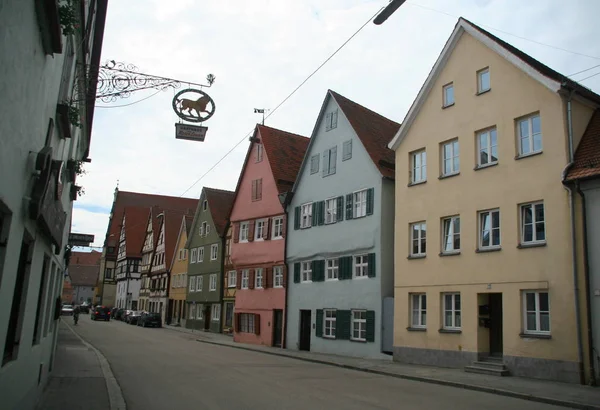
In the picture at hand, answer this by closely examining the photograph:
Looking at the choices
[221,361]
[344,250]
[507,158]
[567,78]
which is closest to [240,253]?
[344,250]

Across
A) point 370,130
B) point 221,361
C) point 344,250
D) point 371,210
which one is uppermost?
point 370,130

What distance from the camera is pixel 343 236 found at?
26531 millimetres

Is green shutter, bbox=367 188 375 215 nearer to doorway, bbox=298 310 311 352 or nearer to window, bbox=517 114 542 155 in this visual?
doorway, bbox=298 310 311 352

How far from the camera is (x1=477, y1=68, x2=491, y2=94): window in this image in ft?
66.1

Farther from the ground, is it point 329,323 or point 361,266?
point 361,266

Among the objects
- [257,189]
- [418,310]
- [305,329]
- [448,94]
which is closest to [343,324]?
[305,329]

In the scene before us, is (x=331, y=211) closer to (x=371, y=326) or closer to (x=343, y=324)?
(x=343, y=324)

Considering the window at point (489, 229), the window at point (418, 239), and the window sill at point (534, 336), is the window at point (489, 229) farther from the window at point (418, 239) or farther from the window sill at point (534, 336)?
the window sill at point (534, 336)

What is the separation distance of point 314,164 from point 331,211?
3.05m

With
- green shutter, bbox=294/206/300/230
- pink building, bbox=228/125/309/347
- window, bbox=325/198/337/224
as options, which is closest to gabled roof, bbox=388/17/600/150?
window, bbox=325/198/337/224

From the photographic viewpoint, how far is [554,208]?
16.9 metres

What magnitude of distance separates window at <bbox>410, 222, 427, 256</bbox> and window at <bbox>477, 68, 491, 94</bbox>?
18.2 ft

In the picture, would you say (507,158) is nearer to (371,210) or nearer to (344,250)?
(371,210)

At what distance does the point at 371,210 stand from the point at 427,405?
45.6 ft
